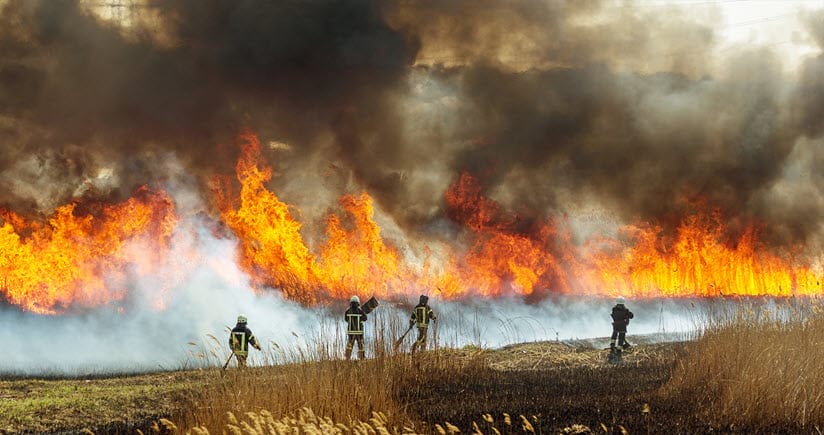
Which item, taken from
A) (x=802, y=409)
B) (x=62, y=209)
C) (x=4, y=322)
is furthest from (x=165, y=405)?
(x=62, y=209)

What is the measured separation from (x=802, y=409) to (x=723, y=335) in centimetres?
256

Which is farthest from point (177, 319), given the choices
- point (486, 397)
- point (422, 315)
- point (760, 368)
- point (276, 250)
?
point (760, 368)

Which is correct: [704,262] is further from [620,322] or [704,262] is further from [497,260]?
[620,322]

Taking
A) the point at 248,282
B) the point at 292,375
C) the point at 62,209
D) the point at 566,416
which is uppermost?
the point at 62,209

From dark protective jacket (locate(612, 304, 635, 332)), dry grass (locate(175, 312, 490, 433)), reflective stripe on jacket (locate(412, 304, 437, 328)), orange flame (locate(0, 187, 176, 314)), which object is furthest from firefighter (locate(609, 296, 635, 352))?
orange flame (locate(0, 187, 176, 314))

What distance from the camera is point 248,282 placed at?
3581 centimetres

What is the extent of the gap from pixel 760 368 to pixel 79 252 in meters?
31.8

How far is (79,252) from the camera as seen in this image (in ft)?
113

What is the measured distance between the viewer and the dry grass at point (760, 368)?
33.3 ft

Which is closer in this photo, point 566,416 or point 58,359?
point 566,416

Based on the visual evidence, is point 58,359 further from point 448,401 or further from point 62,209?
point 448,401

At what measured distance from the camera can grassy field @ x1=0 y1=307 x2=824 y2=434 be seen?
9.85 metres

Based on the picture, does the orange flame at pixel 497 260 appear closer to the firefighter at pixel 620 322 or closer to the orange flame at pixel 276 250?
the orange flame at pixel 276 250

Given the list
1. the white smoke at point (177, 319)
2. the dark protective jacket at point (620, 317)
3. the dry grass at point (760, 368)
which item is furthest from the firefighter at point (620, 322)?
the white smoke at point (177, 319)
